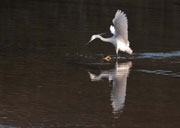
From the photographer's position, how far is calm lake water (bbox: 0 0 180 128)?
10.1 metres

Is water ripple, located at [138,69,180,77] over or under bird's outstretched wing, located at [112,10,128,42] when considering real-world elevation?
under

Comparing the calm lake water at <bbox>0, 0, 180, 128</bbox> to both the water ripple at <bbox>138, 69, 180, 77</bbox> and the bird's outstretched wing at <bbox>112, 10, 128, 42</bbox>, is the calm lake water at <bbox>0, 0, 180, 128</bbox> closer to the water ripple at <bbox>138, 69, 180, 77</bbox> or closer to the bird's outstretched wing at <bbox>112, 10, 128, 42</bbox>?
the water ripple at <bbox>138, 69, 180, 77</bbox>

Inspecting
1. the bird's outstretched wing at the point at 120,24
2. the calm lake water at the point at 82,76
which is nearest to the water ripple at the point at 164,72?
the calm lake water at the point at 82,76

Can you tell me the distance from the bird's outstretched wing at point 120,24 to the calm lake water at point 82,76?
0.67m

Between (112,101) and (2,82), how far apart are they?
99.1 inches

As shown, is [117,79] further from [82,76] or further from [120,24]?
[120,24]

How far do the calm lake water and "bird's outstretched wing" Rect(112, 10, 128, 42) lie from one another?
2.20 feet

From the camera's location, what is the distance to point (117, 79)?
1378 cm

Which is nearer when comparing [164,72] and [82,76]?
[82,76]

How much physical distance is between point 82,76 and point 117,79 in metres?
0.80

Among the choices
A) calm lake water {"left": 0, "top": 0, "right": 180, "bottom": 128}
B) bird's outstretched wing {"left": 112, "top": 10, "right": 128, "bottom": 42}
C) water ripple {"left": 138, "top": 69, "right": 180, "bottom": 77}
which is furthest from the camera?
bird's outstretched wing {"left": 112, "top": 10, "right": 128, "bottom": 42}

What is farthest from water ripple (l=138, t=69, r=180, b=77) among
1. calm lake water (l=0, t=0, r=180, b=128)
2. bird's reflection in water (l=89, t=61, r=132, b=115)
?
bird's reflection in water (l=89, t=61, r=132, b=115)

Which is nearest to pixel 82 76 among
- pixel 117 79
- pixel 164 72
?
pixel 117 79

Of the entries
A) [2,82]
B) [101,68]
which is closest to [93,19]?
[101,68]
